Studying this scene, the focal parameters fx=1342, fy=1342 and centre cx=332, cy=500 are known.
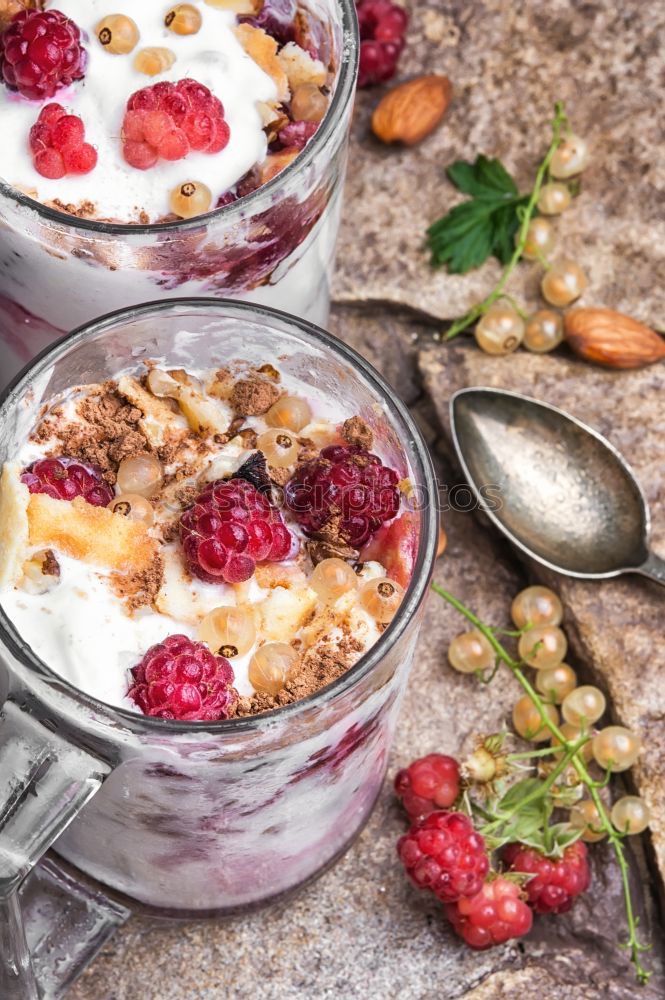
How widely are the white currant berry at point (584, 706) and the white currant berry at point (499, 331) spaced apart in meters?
0.60

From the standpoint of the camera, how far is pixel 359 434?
5.60 feet

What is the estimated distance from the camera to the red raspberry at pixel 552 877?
76.9 inches

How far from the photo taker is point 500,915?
1.91 m

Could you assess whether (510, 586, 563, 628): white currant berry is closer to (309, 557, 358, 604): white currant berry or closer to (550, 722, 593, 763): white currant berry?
(550, 722, 593, 763): white currant berry

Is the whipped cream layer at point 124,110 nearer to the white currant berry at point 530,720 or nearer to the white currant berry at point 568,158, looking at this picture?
the white currant berry at point 568,158

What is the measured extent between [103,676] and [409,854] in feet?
2.06

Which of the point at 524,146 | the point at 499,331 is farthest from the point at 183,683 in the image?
the point at 524,146

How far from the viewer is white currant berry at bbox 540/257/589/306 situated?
7.55 feet

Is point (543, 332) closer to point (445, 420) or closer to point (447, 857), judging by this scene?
point (445, 420)

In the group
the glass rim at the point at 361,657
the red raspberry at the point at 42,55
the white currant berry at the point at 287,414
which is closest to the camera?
the glass rim at the point at 361,657

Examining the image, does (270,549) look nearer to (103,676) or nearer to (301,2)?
(103,676)

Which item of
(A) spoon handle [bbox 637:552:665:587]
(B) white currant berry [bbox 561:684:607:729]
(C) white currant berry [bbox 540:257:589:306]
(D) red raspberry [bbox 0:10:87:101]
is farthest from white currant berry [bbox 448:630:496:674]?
(D) red raspberry [bbox 0:10:87:101]

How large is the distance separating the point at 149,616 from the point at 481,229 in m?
1.13

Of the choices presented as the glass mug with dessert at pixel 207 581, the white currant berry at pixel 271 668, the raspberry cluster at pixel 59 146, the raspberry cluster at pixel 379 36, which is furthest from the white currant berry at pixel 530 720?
the raspberry cluster at pixel 379 36
